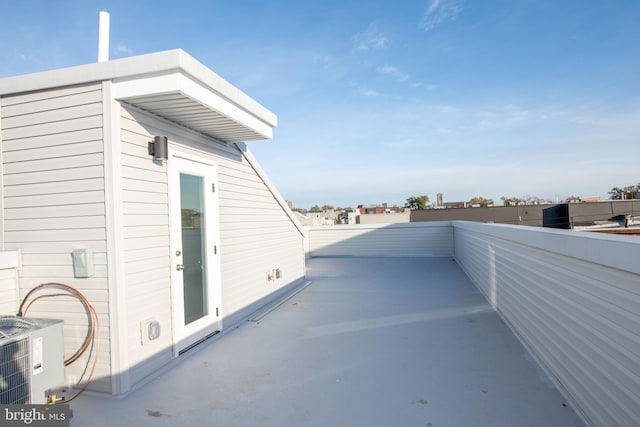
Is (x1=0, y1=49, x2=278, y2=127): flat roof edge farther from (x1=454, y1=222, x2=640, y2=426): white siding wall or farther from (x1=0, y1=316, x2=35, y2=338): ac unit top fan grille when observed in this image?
(x1=454, y1=222, x2=640, y2=426): white siding wall

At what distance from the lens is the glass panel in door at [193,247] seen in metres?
3.34

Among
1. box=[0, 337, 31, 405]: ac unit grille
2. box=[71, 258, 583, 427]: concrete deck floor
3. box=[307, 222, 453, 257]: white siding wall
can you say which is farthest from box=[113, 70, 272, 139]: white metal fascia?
box=[307, 222, 453, 257]: white siding wall

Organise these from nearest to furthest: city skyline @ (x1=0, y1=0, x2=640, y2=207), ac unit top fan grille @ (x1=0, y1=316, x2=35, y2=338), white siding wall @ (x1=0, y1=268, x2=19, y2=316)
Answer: ac unit top fan grille @ (x1=0, y1=316, x2=35, y2=338) → white siding wall @ (x1=0, y1=268, x2=19, y2=316) → city skyline @ (x1=0, y1=0, x2=640, y2=207)

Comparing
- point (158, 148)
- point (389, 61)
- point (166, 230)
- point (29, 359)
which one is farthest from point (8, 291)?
point (389, 61)

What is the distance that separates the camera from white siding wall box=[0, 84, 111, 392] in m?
2.50

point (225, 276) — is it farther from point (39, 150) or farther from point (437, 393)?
point (437, 393)

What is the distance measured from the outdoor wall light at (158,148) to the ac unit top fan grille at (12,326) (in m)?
1.51

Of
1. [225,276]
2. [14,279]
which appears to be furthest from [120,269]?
[225,276]

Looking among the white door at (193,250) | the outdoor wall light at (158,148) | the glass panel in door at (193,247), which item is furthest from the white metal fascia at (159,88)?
the glass panel in door at (193,247)

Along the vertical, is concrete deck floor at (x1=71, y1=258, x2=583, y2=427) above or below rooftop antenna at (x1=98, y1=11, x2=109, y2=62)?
below

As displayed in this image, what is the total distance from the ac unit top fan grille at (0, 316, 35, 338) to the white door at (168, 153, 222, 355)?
1066 millimetres

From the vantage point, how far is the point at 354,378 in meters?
2.63

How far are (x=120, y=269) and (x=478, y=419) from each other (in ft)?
8.74

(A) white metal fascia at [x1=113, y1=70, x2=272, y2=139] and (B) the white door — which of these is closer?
(A) white metal fascia at [x1=113, y1=70, x2=272, y2=139]
